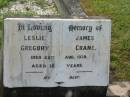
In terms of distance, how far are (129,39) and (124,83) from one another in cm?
172

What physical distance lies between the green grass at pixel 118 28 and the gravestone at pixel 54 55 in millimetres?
1070

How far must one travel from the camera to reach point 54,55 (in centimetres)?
540

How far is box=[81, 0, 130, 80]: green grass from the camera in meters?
6.80

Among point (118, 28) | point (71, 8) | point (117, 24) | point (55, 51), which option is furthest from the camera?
point (117, 24)

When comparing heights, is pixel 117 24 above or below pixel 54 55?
above

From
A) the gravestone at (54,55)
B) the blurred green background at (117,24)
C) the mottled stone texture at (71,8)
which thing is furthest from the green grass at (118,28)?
the gravestone at (54,55)

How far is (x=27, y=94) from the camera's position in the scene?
549 cm

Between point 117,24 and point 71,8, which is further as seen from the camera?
point 117,24

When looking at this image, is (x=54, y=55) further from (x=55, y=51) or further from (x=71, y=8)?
(x=71, y=8)

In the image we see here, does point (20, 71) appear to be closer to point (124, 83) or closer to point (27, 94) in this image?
point (27, 94)

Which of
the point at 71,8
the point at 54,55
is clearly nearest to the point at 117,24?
the point at 71,8

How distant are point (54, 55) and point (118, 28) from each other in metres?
3.18

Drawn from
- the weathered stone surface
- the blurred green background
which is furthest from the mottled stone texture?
the weathered stone surface

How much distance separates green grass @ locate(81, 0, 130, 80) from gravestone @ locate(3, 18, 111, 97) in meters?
1.07
